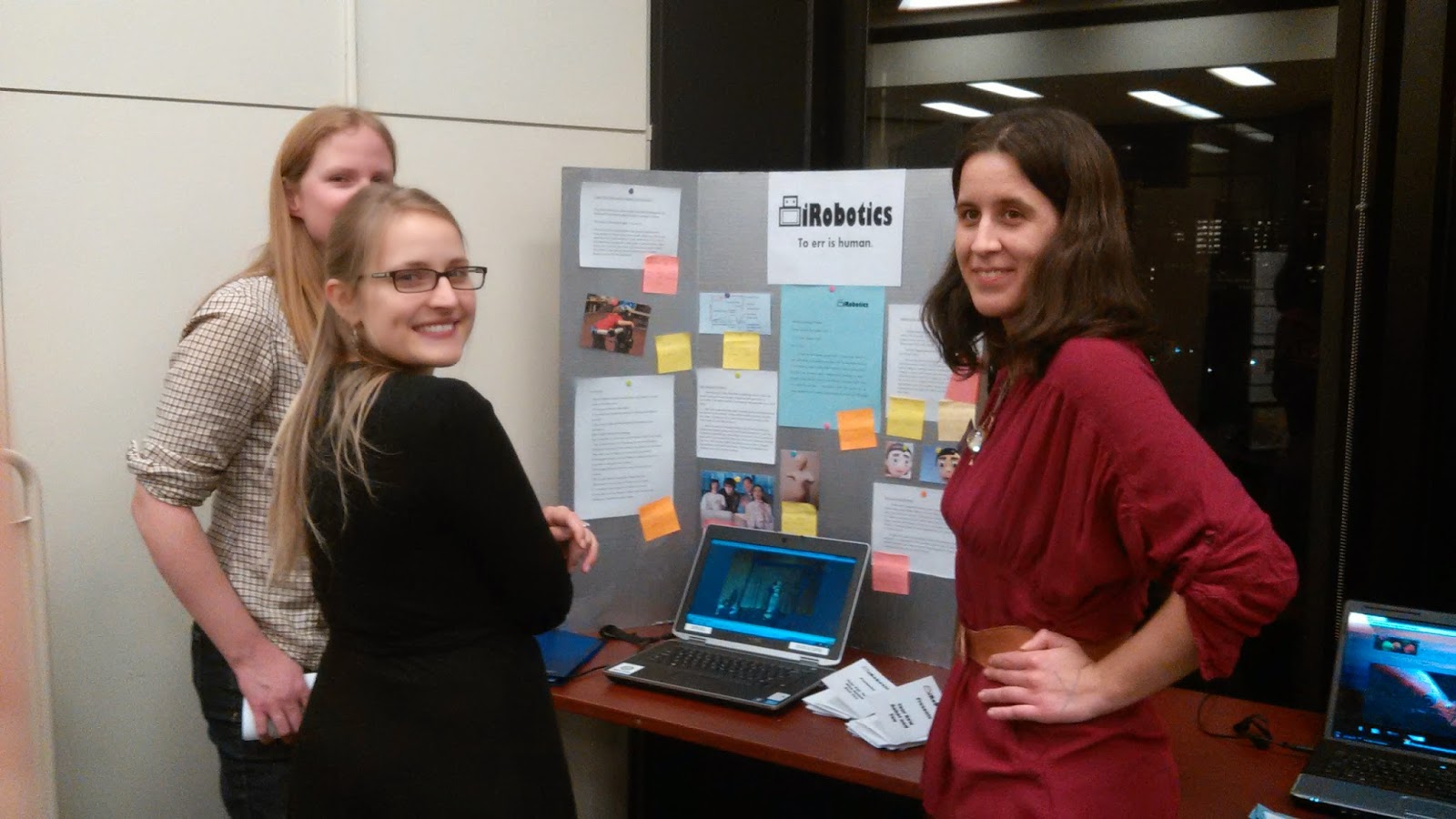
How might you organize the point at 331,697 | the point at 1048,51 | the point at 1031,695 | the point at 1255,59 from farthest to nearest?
the point at 1048,51
the point at 1255,59
the point at 331,697
the point at 1031,695

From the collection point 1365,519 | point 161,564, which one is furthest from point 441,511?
point 1365,519

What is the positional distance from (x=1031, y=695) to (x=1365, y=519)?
3.60 ft

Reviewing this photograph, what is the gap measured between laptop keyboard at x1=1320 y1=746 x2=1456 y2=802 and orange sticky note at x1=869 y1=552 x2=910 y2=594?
775 mm

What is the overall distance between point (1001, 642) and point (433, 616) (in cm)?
62

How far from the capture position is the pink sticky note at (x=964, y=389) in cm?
220

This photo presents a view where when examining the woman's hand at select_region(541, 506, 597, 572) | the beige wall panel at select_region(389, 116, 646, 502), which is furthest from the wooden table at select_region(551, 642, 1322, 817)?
the beige wall panel at select_region(389, 116, 646, 502)

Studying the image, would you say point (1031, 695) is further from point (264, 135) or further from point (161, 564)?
point (264, 135)

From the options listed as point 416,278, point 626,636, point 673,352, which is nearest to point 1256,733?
point 626,636

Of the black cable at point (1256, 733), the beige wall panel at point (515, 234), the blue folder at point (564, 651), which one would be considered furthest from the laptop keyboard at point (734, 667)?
the black cable at point (1256, 733)

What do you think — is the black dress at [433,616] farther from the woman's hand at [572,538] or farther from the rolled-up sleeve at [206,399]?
the rolled-up sleeve at [206,399]

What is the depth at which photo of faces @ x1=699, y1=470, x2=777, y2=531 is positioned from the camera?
2.43 meters

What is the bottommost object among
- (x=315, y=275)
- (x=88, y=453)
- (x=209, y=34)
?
(x=88, y=453)

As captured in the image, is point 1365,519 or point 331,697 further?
point 1365,519

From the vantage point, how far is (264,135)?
210 cm
